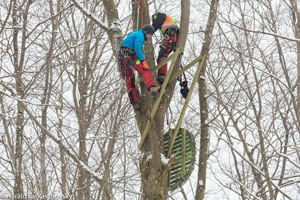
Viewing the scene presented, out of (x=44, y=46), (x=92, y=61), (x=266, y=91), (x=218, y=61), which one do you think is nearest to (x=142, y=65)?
(x=92, y=61)

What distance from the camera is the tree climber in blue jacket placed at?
3.43 metres

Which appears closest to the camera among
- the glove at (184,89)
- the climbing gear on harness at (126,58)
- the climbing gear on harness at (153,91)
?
the climbing gear on harness at (153,91)

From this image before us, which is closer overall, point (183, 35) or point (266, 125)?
point (183, 35)

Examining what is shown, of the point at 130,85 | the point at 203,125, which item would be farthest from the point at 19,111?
the point at 203,125

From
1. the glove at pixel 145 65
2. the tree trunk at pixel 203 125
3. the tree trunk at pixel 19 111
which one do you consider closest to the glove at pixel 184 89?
the tree trunk at pixel 203 125

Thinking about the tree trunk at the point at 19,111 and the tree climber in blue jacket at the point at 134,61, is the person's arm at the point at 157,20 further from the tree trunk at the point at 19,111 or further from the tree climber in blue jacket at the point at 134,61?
the tree trunk at the point at 19,111

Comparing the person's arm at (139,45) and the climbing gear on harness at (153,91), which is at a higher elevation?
the person's arm at (139,45)

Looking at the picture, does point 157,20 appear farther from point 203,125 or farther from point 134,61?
point 203,125

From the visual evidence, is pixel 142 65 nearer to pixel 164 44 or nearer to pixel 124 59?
pixel 124 59

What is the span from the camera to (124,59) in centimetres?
396

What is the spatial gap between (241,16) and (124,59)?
18.2ft

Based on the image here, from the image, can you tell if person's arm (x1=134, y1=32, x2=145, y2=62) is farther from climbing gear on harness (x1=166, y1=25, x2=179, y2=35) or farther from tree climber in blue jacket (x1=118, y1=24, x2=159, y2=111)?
climbing gear on harness (x1=166, y1=25, x2=179, y2=35)

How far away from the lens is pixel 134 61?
13.1ft

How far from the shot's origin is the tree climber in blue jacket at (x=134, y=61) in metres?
3.43
